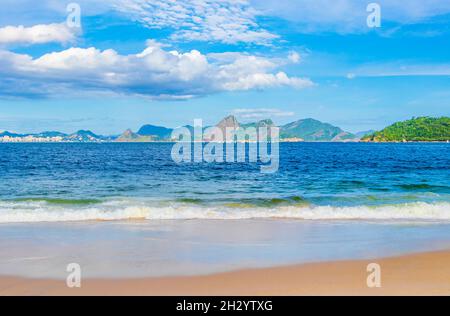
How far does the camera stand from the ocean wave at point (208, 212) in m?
16.3

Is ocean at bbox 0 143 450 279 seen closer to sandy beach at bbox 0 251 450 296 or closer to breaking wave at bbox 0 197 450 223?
breaking wave at bbox 0 197 450 223

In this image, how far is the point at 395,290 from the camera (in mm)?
7102

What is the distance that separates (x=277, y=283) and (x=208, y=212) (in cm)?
978

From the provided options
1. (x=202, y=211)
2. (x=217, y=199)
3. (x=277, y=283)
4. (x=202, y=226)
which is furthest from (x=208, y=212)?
(x=277, y=283)

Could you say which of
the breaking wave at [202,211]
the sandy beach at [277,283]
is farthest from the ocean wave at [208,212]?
the sandy beach at [277,283]

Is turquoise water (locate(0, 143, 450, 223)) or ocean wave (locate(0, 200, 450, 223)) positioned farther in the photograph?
turquoise water (locate(0, 143, 450, 223))

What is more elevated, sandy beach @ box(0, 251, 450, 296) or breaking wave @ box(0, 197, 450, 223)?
breaking wave @ box(0, 197, 450, 223)

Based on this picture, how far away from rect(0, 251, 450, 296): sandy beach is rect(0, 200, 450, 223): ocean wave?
798cm

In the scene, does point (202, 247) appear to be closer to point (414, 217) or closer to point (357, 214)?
point (357, 214)

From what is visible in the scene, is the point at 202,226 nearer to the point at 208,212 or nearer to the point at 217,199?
the point at 208,212

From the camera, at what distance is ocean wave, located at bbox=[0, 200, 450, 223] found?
53.5ft

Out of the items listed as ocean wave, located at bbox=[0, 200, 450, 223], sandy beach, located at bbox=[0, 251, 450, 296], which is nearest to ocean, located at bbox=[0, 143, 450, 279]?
ocean wave, located at bbox=[0, 200, 450, 223]

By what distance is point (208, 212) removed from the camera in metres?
17.2

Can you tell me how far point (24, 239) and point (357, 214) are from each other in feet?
42.3
